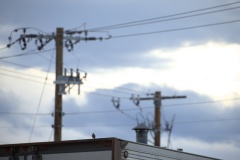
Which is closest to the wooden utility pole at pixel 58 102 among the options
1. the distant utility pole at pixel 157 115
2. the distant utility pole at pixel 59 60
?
the distant utility pole at pixel 59 60

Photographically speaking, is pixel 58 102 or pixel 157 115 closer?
pixel 58 102

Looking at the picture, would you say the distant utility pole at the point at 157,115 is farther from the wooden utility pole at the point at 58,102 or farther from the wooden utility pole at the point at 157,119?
the wooden utility pole at the point at 58,102

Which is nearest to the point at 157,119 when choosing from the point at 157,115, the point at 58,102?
the point at 157,115

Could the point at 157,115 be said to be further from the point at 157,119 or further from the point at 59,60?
the point at 59,60

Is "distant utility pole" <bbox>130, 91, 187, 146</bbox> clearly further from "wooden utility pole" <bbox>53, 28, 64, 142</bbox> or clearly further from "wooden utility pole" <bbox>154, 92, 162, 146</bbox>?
"wooden utility pole" <bbox>53, 28, 64, 142</bbox>

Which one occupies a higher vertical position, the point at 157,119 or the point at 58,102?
the point at 157,119

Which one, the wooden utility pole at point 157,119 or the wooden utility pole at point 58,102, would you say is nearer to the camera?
the wooden utility pole at point 58,102

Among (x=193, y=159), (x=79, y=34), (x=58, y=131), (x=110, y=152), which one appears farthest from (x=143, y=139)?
(x=79, y=34)

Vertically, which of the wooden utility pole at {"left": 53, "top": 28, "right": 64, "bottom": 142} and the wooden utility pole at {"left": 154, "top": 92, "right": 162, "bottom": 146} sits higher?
the wooden utility pole at {"left": 154, "top": 92, "right": 162, "bottom": 146}

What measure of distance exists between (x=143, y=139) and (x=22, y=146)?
14.8 feet

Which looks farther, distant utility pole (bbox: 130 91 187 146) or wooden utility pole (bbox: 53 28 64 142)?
distant utility pole (bbox: 130 91 187 146)

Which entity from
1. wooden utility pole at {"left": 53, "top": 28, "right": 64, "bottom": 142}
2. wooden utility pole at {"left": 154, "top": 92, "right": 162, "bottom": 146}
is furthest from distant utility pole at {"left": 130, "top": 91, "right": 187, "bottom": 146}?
wooden utility pole at {"left": 53, "top": 28, "right": 64, "bottom": 142}

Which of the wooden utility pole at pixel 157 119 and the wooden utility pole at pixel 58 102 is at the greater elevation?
the wooden utility pole at pixel 157 119

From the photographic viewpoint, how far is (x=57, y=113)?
30859 mm
